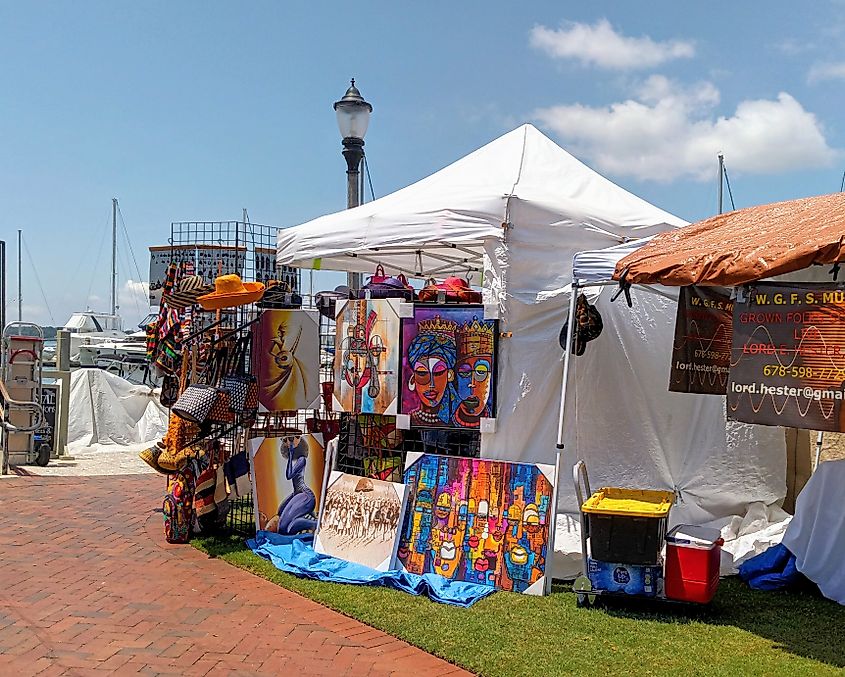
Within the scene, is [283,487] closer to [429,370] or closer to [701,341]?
[429,370]

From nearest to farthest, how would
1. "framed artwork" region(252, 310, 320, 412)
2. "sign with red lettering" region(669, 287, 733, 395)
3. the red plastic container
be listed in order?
the red plastic container
"sign with red lettering" region(669, 287, 733, 395)
"framed artwork" region(252, 310, 320, 412)

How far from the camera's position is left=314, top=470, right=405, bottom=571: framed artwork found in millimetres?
6648

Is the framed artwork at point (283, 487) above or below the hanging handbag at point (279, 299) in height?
below

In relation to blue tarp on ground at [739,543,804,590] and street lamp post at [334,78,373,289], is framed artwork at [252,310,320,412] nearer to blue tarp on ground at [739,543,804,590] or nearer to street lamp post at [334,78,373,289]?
street lamp post at [334,78,373,289]

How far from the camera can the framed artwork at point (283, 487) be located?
7574mm

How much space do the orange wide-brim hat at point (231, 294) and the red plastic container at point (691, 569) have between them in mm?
4261

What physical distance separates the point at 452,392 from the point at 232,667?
2870 millimetres

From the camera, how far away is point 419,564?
6.46 meters

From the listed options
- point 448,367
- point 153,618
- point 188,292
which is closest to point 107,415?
point 188,292

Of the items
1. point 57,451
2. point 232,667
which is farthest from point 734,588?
point 57,451

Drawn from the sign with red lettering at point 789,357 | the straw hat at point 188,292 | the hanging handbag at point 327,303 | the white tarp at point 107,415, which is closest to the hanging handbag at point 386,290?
the hanging handbag at point 327,303

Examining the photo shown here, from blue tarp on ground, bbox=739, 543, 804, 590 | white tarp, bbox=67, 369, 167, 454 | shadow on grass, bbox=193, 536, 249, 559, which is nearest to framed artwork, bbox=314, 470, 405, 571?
shadow on grass, bbox=193, 536, 249, 559

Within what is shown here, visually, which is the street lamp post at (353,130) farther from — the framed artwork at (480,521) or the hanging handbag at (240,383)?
the framed artwork at (480,521)

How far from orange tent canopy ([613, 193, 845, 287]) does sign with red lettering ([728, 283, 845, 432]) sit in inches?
12.5
